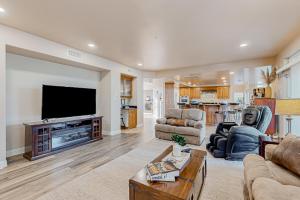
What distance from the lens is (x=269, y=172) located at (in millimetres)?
1479

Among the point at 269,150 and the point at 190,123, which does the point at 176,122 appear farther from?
the point at 269,150

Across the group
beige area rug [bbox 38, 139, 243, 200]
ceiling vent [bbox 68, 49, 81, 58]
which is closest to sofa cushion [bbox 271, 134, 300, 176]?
beige area rug [bbox 38, 139, 243, 200]

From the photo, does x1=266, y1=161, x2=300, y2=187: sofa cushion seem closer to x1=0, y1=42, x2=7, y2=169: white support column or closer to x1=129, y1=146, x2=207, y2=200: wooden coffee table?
x1=129, y1=146, x2=207, y2=200: wooden coffee table

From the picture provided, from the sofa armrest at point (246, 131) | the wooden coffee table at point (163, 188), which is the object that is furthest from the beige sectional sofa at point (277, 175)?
the sofa armrest at point (246, 131)

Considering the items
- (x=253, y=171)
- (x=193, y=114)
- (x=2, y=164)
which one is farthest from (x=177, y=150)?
(x=2, y=164)

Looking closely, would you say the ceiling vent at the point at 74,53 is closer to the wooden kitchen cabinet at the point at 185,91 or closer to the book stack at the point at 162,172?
the book stack at the point at 162,172

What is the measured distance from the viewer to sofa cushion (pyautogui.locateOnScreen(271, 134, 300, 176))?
4.71ft

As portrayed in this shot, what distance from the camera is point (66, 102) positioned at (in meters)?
4.02

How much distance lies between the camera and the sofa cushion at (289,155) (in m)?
1.44

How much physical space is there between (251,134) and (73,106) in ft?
14.2

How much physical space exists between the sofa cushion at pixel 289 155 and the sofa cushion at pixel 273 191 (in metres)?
0.40

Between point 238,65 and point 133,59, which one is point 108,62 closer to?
point 133,59

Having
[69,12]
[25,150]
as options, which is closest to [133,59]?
[69,12]

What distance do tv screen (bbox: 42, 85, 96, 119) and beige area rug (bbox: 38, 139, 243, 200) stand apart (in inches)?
77.7
